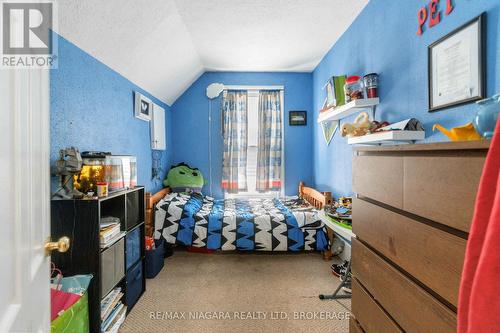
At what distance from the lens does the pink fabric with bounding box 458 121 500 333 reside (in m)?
0.46

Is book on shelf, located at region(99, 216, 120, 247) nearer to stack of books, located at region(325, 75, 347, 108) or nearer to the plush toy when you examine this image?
the plush toy

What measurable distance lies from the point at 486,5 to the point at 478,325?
1.42 meters

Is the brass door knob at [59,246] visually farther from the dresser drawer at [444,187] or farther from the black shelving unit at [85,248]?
the dresser drawer at [444,187]

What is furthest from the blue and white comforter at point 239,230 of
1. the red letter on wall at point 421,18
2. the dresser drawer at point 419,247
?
the red letter on wall at point 421,18

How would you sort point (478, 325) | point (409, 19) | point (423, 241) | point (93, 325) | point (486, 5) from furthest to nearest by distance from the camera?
point (409, 19) → point (93, 325) → point (486, 5) → point (423, 241) → point (478, 325)

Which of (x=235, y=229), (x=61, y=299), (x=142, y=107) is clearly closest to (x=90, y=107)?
(x=142, y=107)

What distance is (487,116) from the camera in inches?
29.3

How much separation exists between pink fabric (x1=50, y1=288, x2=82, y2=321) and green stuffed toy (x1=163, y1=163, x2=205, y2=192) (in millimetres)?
2509

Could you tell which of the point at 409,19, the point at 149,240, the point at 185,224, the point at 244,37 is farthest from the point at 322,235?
the point at 244,37

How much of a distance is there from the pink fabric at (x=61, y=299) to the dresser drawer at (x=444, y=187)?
1.62 metres

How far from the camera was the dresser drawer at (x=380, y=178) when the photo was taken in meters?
0.96

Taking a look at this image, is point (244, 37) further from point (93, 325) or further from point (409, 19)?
point (93, 325)

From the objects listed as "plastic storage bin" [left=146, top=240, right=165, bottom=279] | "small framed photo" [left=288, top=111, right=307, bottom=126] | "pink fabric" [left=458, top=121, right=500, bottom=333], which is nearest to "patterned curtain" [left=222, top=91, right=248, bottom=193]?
"small framed photo" [left=288, top=111, right=307, bottom=126]

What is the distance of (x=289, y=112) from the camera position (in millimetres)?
4344
